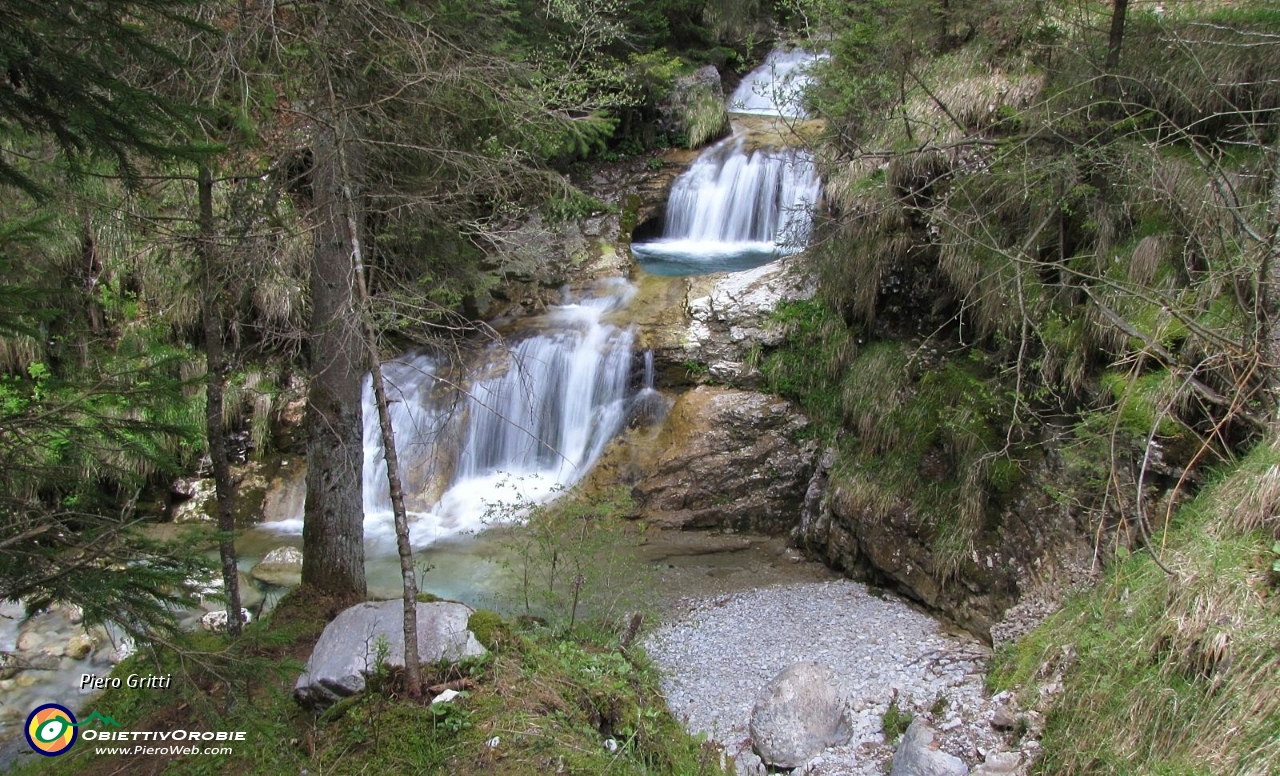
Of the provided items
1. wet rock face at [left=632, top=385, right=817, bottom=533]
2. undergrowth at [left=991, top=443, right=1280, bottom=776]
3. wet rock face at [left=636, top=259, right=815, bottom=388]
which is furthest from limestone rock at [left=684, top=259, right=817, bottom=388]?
undergrowth at [left=991, top=443, right=1280, bottom=776]

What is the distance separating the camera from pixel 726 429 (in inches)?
339

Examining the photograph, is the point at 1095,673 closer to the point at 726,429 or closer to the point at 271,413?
the point at 726,429

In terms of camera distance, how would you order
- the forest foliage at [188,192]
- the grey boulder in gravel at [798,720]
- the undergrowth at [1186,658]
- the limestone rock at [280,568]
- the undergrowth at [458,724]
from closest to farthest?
1. the forest foliage at [188,192]
2. the undergrowth at [1186,658]
3. the undergrowth at [458,724]
4. the grey boulder in gravel at [798,720]
5. the limestone rock at [280,568]

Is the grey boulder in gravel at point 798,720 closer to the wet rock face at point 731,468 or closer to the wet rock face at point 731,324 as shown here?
the wet rock face at point 731,468

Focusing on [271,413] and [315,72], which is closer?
[315,72]

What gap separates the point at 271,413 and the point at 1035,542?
27.6ft

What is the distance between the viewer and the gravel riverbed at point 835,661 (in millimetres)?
4312

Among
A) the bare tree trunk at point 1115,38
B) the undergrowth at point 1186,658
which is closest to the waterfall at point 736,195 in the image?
the bare tree trunk at point 1115,38

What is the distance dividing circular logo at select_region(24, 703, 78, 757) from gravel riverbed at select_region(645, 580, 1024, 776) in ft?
11.5

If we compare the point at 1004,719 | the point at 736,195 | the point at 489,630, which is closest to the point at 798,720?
the point at 1004,719

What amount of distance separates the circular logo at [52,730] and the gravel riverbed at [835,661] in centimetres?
349

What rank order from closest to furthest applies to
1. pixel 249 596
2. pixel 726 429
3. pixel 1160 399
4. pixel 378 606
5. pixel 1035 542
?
pixel 378 606 < pixel 1160 399 < pixel 1035 542 < pixel 249 596 < pixel 726 429

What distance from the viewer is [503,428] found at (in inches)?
366

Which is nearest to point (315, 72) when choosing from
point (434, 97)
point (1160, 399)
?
point (434, 97)
